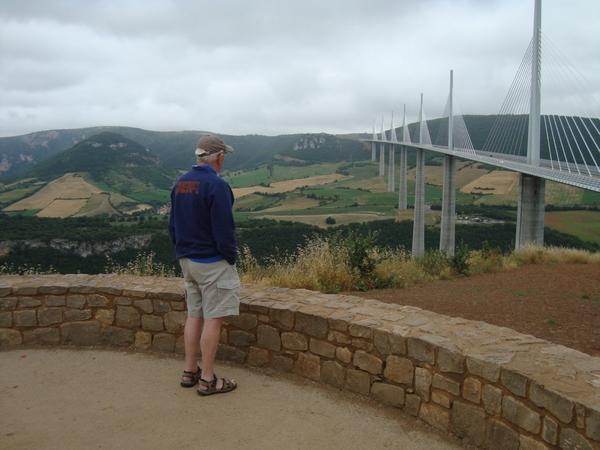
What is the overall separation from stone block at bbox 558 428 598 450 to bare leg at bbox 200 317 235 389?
74.3 inches

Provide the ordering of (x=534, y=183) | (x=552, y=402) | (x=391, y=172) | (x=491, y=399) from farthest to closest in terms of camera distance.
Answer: (x=391, y=172)
(x=534, y=183)
(x=491, y=399)
(x=552, y=402)

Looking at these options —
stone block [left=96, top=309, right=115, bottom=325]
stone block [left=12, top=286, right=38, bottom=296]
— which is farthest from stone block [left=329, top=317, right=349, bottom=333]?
stone block [left=12, top=286, right=38, bottom=296]

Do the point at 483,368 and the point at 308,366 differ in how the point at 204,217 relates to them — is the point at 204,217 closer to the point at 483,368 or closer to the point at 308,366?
the point at 308,366

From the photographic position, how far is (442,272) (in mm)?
7094

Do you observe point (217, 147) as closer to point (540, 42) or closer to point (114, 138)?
point (540, 42)

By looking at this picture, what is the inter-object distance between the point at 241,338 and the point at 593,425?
2218mm

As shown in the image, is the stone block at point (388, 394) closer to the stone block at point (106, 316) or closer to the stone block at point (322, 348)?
the stone block at point (322, 348)

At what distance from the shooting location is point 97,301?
143 inches

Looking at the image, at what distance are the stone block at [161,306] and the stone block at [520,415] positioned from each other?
2.45 m

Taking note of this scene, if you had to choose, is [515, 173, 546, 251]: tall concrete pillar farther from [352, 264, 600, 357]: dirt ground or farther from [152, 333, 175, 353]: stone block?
[152, 333, 175, 353]: stone block

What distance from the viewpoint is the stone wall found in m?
2.04

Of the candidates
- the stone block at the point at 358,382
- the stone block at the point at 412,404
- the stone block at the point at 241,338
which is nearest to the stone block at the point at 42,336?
the stone block at the point at 241,338

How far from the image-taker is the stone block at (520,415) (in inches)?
78.7

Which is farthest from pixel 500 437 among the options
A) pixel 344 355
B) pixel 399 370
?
pixel 344 355
